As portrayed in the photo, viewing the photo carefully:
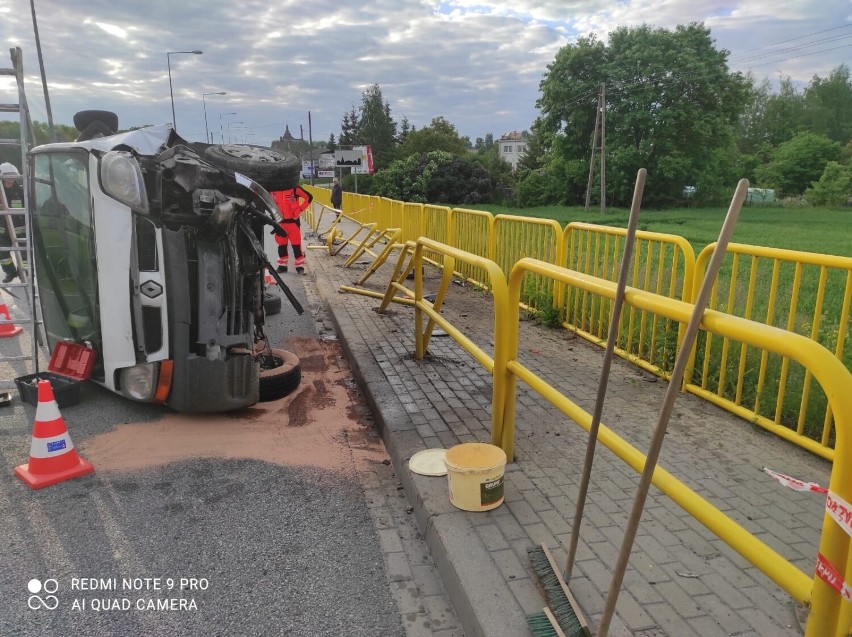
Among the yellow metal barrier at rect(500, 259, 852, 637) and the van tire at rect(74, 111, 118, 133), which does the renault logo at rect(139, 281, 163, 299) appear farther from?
the yellow metal barrier at rect(500, 259, 852, 637)

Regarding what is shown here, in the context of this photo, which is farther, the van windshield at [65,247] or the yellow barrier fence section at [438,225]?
the yellow barrier fence section at [438,225]

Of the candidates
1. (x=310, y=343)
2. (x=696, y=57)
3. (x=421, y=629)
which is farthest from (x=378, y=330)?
(x=696, y=57)

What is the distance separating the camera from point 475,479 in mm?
3107

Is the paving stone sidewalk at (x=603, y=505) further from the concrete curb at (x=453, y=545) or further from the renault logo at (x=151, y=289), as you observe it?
the renault logo at (x=151, y=289)

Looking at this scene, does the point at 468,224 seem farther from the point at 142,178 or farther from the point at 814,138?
the point at 814,138

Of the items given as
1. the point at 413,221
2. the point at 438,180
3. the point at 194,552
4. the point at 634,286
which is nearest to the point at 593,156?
the point at 438,180

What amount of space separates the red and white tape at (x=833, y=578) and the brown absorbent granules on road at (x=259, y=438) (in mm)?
2972

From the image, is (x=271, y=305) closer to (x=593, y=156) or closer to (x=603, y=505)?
(x=603, y=505)

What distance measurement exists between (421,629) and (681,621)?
1.06 m

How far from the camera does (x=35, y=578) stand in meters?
2.83

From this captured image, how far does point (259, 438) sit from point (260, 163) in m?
2.42

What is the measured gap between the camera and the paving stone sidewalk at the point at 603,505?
247 cm

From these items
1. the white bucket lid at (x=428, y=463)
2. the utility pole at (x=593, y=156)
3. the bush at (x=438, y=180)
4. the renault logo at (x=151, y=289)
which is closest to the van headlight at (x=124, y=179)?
the renault logo at (x=151, y=289)

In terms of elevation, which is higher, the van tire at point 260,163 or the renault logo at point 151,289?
the van tire at point 260,163
